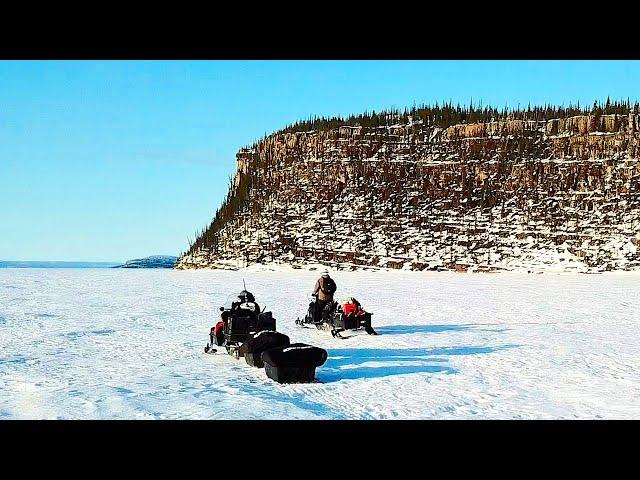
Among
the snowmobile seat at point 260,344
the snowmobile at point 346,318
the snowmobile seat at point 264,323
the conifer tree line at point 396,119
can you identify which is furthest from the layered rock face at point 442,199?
the snowmobile seat at point 260,344

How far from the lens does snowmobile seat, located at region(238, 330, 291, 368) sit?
354 inches

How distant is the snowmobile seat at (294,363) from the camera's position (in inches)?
326

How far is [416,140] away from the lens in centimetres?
7988

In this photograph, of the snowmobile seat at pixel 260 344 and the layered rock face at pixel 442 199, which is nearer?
the snowmobile seat at pixel 260 344

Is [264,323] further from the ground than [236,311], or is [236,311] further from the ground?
[236,311]

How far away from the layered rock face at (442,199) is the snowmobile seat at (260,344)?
4870cm

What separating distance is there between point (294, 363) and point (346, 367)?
150cm

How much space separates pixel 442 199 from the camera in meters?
70.5

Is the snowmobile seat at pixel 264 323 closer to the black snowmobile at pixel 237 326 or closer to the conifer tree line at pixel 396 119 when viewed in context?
the black snowmobile at pixel 237 326

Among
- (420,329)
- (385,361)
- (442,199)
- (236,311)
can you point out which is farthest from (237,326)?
(442,199)

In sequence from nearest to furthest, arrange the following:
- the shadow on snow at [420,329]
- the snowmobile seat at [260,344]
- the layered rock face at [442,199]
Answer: the snowmobile seat at [260,344]
the shadow on snow at [420,329]
the layered rock face at [442,199]

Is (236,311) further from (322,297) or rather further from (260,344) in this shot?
(322,297)

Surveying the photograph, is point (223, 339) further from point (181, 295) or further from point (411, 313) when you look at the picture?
point (181, 295)
